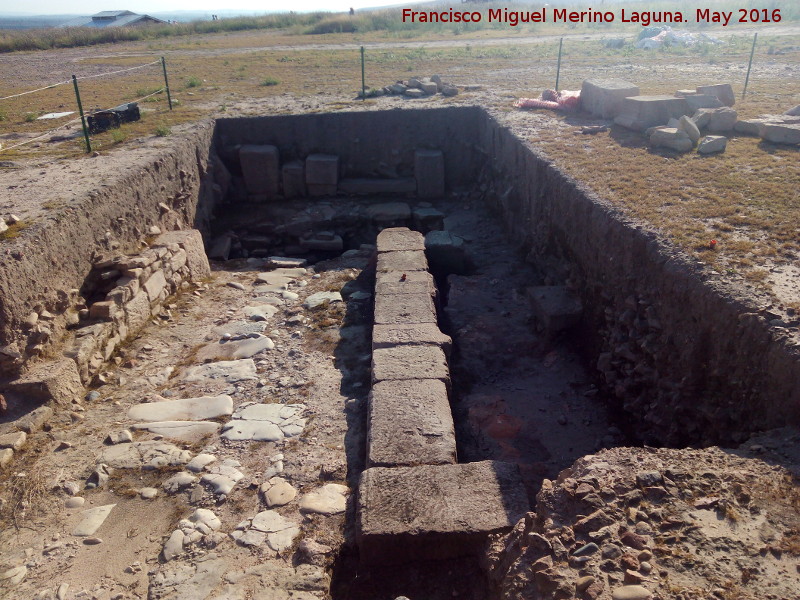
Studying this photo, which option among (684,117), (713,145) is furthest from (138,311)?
(684,117)

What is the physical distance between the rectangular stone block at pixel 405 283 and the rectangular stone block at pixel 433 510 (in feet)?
9.13

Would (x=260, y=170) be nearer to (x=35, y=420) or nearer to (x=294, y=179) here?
(x=294, y=179)

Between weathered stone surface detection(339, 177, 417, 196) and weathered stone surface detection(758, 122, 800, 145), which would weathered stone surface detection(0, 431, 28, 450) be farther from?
weathered stone surface detection(758, 122, 800, 145)

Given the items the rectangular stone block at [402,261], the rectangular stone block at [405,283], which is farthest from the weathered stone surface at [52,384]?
the rectangular stone block at [402,261]

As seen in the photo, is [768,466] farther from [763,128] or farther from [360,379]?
[763,128]

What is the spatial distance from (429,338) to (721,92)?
7.22 meters

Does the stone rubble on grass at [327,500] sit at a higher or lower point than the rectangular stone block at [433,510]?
lower

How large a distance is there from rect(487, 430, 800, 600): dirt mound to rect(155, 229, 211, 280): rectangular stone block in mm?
5462

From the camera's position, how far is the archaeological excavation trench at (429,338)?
12.1 ft

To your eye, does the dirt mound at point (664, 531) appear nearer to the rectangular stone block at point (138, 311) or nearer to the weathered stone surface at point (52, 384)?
the weathered stone surface at point (52, 384)

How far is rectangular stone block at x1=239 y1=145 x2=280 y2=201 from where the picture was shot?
34.0ft

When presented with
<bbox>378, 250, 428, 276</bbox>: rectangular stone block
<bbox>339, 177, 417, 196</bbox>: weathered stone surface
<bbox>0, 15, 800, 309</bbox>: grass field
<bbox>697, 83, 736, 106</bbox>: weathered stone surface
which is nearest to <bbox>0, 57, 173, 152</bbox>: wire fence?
<bbox>0, 15, 800, 309</bbox>: grass field

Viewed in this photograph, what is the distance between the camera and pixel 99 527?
3.90 metres

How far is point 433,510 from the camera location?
142 inches
